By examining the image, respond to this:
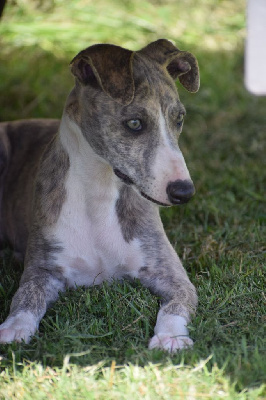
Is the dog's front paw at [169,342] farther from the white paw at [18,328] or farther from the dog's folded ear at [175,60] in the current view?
the dog's folded ear at [175,60]

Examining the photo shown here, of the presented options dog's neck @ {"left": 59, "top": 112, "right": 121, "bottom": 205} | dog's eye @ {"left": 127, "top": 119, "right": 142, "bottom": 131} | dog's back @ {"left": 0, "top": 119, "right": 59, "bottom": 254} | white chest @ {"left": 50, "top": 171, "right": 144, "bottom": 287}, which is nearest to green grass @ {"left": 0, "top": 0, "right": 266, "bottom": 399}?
white chest @ {"left": 50, "top": 171, "right": 144, "bottom": 287}

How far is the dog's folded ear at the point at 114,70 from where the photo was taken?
2.88m

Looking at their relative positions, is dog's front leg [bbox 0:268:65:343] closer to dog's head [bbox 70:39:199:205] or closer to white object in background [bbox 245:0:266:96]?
dog's head [bbox 70:39:199:205]

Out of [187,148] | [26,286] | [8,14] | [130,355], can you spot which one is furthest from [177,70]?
[8,14]

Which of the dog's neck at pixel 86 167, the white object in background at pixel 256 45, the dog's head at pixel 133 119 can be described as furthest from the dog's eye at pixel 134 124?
the white object in background at pixel 256 45

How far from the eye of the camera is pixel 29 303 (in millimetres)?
2957

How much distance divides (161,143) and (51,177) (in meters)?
0.73

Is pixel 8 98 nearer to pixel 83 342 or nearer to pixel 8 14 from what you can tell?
pixel 8 14

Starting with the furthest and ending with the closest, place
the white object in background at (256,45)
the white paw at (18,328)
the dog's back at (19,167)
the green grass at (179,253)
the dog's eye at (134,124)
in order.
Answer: the dog's back at (19,167) → the white object in background at (256,45) → the dog's eye at (134,124) → the white paw at (18,328) → the green grass at (179,253)

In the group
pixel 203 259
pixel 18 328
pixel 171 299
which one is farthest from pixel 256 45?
pixel 18 328

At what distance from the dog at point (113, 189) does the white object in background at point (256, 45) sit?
1.31 ft

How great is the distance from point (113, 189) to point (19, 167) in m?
1.11

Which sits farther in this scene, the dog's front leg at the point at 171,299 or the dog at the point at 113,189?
the dog at the point at 113,189

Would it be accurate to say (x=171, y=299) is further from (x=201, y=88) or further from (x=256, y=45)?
(x=201, y=88)
